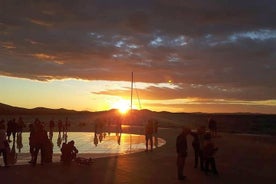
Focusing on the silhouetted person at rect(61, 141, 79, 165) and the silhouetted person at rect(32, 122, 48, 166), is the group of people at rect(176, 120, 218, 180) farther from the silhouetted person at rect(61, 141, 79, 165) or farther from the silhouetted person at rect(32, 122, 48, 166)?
the silhouetted person at rect(32, 122, 48, 166)

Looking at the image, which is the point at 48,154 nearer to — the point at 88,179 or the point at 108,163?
the point at 108,163

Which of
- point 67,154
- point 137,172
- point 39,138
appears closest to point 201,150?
point 137,172

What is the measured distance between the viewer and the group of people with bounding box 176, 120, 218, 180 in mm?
15902

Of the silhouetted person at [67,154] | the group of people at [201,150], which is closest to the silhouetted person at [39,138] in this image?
the silhouetted person at [67,154]

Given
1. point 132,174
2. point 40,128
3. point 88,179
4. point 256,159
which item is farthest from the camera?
point 256,159

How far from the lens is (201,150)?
59.3 ft

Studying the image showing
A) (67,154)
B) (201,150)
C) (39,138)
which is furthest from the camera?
(39,138)

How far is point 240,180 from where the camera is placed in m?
16.2

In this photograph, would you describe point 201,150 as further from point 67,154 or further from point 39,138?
point 39,138

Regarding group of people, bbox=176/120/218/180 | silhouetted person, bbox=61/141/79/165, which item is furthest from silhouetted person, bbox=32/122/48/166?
group of people, bbox=176/120/218/180

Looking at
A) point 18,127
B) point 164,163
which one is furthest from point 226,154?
point 18,127

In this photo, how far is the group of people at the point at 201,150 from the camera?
1590 cm

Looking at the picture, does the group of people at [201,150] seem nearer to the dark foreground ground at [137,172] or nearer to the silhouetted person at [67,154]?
the dark foreground ground at [137,172]

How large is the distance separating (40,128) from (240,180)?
844 cm
